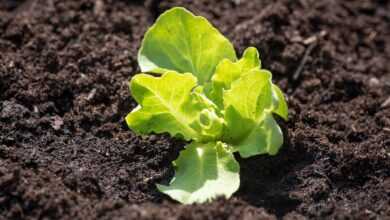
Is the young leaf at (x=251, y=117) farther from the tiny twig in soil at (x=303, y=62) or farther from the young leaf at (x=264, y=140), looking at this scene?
the tiny twig in soil at (x=303, y=62)

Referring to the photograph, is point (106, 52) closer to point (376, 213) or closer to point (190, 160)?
point (190, 160)

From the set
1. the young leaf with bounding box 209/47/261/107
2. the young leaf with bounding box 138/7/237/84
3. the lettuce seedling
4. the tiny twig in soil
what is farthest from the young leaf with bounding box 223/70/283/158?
the tiny twig in soil

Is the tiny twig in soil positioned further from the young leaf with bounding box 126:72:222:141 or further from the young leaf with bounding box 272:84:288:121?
the young leaf with bounding box 126:72:222:141

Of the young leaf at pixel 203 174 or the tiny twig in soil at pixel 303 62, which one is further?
the tiny twig in soil at pixel 303 62

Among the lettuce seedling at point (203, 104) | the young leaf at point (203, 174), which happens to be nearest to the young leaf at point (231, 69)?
the lettuce seedling at point (203, 104)

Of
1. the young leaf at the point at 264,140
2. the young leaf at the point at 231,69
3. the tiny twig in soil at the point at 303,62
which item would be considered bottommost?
the tiny twig in soil at the point at 303,62

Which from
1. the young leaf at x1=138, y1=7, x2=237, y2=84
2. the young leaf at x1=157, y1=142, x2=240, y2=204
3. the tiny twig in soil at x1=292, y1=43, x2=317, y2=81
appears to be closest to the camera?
the young leaf at x1=157, y1=142, x2=240, y2=204

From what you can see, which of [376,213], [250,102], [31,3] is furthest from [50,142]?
[376,213]
